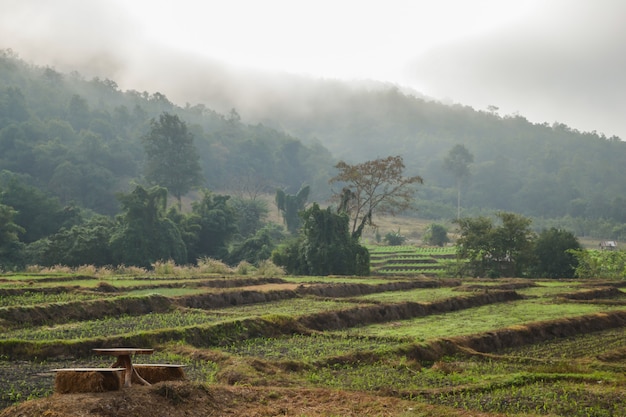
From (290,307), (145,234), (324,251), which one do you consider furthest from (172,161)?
(290,307)

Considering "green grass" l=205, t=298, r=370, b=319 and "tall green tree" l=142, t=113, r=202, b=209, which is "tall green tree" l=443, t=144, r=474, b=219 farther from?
"green grass" l=205, t=298, r=370, b=319

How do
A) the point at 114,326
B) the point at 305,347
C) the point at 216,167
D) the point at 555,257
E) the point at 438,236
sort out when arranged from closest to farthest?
the point at 305,347 < the point at 114,326 < the point at 555,257 < the point at 438,236 < the point at 216,167

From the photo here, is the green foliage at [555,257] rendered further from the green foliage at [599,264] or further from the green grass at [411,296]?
the green grass at [411,296]

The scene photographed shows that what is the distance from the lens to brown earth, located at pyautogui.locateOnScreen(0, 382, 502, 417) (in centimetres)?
943

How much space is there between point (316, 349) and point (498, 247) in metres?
33.5

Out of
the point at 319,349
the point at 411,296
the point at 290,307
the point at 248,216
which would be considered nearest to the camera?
the point at 319,349

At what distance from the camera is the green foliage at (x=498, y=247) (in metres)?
47.6

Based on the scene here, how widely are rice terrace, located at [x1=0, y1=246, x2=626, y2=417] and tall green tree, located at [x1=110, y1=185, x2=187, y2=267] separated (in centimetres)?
1534

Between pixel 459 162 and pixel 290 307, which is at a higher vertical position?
pixel 459 162

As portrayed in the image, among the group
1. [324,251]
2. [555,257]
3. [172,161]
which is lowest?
[555,257]

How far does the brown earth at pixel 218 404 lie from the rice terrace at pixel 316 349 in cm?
3

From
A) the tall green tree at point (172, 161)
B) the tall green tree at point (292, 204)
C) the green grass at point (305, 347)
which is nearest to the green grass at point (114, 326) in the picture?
the green grass at point (305, 347)

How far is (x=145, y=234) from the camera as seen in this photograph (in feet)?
160

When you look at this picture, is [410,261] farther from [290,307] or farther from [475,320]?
[475,320]
